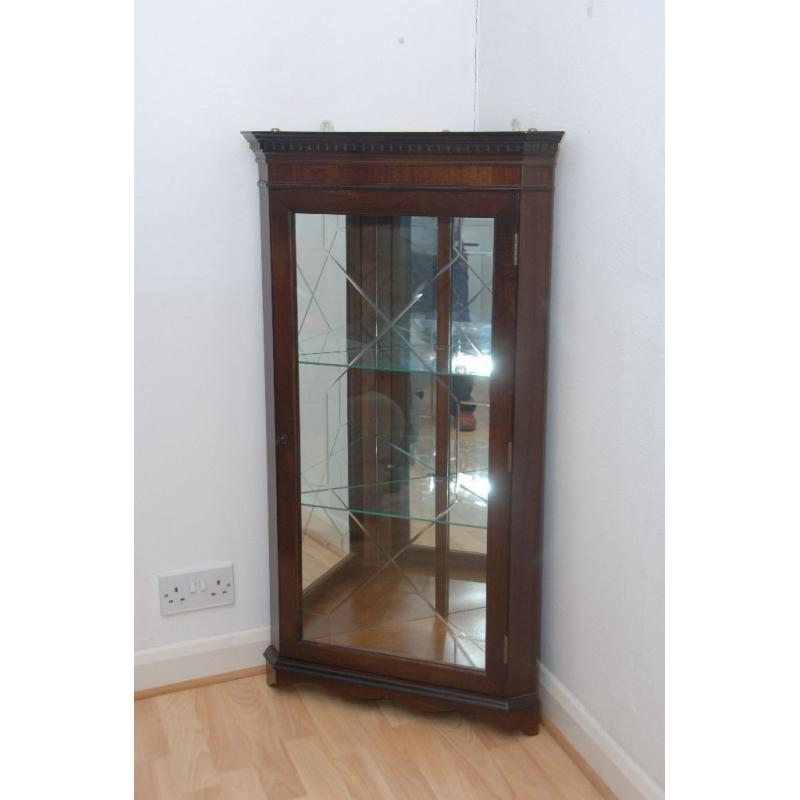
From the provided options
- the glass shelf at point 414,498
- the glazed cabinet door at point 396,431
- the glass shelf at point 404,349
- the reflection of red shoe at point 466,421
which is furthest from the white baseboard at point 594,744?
the glass shelf at point 404,349

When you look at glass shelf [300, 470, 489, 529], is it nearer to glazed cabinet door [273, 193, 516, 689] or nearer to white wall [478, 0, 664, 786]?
glazed cabinet door [273, 193, 516, 689]

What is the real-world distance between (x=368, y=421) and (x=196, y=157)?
0.73 meters

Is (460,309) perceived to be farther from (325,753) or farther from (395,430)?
(325,753)

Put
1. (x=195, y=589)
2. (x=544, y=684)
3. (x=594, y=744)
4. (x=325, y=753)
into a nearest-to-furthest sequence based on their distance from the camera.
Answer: (x=594, y=744), (x=325, y=753), (x=544, y=684), (x=195, y=589)

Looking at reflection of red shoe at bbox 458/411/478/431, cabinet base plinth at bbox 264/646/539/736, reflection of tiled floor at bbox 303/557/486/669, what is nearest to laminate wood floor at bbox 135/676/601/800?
cabinet base plinth at bbox 264/646/539/736

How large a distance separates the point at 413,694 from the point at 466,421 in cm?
65

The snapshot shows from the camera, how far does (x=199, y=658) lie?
2.18 meters

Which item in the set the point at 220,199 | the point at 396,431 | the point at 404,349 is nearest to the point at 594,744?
the point at 396,431

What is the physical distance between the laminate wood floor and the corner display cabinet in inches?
2.6

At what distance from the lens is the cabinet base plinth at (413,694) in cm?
191
